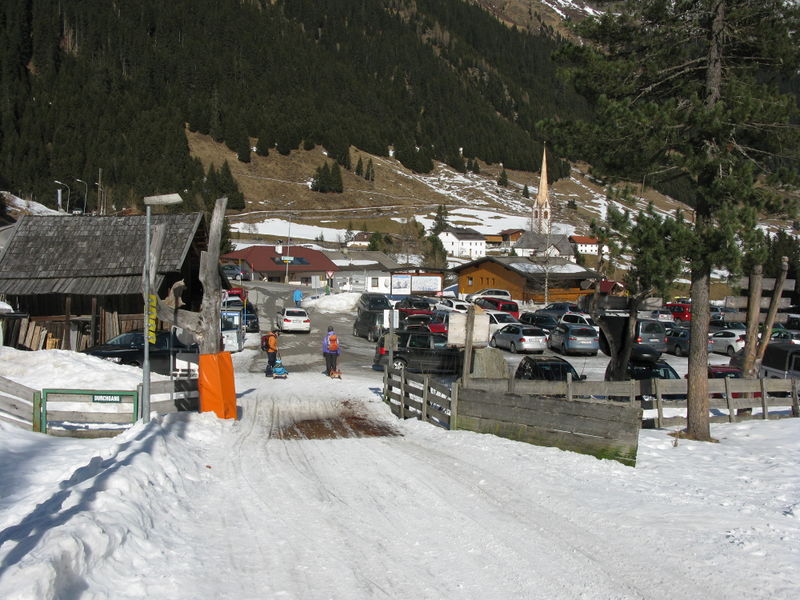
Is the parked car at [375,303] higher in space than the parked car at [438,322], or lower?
higher

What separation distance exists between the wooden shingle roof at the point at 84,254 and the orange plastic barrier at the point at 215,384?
13.1 meters

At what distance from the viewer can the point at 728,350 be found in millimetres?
34250

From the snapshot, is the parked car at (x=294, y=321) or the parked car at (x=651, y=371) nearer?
the parked car at (x=651, y=371)

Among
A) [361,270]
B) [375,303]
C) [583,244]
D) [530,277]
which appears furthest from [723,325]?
[583,244]

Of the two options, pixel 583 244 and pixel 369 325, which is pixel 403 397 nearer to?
pixel 369 325

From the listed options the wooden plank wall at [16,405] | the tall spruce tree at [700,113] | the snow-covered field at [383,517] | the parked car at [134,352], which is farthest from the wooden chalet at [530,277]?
the wooden plank wall at [16,405]

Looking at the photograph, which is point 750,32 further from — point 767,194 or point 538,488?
point 538,488

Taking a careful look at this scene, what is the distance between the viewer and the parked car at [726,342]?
3397 centimetres

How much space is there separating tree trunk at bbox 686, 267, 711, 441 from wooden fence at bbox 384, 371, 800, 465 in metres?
1.04

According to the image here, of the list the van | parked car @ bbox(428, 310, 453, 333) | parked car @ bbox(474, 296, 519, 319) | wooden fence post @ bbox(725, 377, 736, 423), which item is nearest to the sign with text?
wooden fence post @ bbox(725, 377, 736, 423)

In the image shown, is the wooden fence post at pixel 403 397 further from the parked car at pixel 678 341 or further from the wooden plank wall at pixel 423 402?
the parked car at pixel 678 341

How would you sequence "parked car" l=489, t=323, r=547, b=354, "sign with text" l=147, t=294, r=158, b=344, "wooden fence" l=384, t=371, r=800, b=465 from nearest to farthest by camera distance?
"wooden fence" l=384, t=371, r=800, b=465
"sign with text" l=147, t=294, r=158, b=344
"parked car" l=489, t=323, r=547, b=354

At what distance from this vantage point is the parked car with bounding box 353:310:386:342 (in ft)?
114

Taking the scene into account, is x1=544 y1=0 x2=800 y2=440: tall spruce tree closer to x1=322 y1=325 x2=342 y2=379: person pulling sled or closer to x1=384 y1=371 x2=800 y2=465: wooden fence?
x1=384 y1=371 x2=800 y2=465: wooden fence
